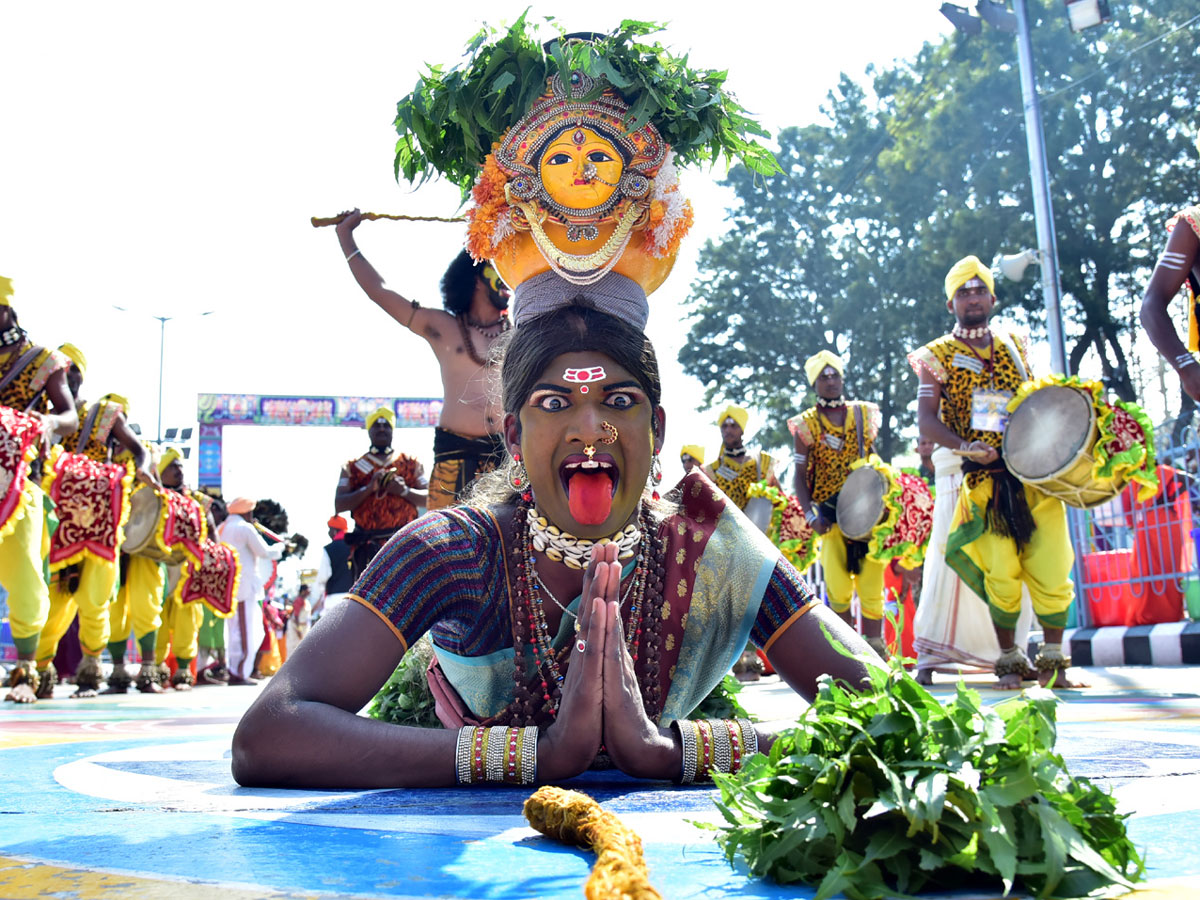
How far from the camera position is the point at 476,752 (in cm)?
259

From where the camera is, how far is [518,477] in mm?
3100

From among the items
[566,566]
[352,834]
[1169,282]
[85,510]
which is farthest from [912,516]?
[352,834]

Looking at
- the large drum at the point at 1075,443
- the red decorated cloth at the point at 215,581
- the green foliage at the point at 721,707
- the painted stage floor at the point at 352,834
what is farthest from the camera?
the red decorated cloth at the point at 215,581

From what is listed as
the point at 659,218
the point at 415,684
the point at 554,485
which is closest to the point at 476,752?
the point at 554,485

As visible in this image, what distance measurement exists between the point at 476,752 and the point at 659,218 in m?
1.49

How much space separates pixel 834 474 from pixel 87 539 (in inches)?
215

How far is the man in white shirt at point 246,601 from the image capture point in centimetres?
1305

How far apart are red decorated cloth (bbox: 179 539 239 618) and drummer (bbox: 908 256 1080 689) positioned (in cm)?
619

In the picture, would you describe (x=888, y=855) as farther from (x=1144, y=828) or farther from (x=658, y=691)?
(x=658, y=691)

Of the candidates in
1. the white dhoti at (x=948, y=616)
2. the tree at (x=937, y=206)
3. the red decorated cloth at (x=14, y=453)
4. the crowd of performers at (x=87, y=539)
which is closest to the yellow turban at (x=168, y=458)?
the crowd of performers at (x=87, y=539)

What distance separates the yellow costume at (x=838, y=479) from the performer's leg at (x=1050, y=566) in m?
2.67

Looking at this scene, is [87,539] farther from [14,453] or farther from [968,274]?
[968,274]

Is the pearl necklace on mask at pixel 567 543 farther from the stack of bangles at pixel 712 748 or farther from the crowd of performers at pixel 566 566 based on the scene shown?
the stack of bangles at pixel 712 748

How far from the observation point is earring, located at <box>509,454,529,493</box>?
306cm
